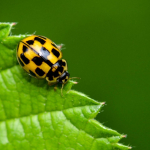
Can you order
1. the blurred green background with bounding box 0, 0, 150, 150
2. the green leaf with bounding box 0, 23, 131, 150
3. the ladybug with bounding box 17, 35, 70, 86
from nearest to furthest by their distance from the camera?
→ the green leaf with bounding box 0, 23, 131, 150 < the ladybug with bounding box 17, 35, 70, 86 < the blurred green background with bounding box 0, 0, 150, 150

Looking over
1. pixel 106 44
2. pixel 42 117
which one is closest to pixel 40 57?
pixel 42 117

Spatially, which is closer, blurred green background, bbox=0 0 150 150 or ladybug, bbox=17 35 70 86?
ladybug, bbox=17 35 70 86

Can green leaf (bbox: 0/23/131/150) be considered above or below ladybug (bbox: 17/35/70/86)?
below

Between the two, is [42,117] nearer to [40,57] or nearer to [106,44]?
[40,57]

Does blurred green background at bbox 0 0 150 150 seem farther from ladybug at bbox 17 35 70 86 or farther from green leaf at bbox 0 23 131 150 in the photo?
green leaf at bbox 0 23 131 150

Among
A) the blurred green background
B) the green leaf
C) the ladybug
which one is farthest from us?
the blurred green background

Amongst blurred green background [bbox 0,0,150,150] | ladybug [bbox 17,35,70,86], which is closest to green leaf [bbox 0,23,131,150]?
ladybug [bbox 17,35,70,86]

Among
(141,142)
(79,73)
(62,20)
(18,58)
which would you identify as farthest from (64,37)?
(18,58)

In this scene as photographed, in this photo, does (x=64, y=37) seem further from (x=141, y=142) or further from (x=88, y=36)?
(x=141, y=142)
